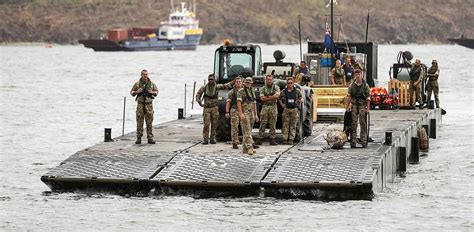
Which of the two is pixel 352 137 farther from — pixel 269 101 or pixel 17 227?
pixel 17 227

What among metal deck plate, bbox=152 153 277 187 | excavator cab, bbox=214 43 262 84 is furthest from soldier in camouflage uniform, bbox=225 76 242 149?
excavator cab, bbox=214 43 262 84

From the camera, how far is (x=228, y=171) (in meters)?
25.5

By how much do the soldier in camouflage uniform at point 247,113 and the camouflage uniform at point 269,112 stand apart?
55 cm

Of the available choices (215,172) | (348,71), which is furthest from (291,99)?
(348,71)

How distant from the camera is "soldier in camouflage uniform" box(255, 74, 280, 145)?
90.2ft

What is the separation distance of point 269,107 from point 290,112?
0.51 m

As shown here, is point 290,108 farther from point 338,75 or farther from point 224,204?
point 338,75

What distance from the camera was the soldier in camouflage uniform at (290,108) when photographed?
27.7 metres

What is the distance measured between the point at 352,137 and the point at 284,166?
2.83 m

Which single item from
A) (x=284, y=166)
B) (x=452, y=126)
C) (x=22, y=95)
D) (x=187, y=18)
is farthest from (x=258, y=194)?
(x=187, y=18)

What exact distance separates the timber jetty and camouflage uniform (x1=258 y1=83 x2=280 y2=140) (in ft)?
1.34

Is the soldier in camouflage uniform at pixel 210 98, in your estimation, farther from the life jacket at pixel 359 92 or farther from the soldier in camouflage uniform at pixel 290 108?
the life jacket at pixel 359 92

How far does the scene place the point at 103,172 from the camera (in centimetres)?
2586

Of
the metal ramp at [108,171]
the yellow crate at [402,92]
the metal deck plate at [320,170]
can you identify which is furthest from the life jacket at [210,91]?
the yellow crate at [402,92]
